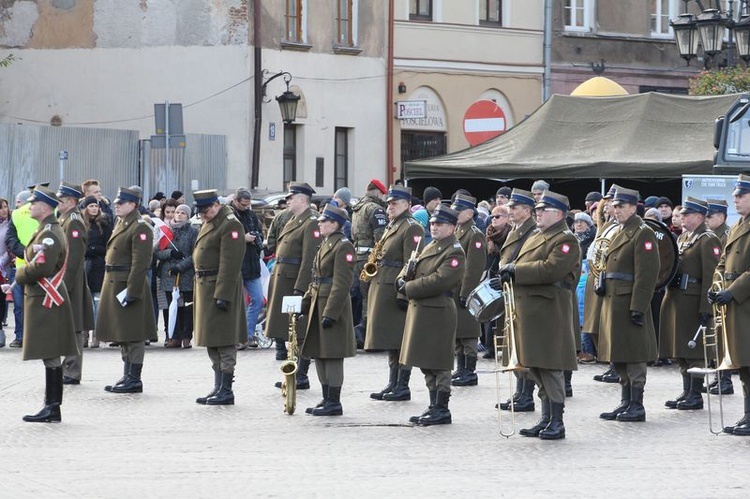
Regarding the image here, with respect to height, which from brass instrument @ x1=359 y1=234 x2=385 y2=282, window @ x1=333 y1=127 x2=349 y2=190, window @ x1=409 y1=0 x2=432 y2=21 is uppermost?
window @ x1=409 y1=0 x2=432 y2=21

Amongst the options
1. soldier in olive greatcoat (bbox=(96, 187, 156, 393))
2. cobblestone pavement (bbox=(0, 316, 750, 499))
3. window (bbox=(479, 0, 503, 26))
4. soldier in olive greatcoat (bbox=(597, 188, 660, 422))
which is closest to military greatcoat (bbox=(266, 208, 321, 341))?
cobblestone pavement (bbox=(0, 316, 750, 499))

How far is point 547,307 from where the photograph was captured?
13141mm

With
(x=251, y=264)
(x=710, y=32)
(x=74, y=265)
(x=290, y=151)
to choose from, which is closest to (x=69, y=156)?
(x=290, y=151)

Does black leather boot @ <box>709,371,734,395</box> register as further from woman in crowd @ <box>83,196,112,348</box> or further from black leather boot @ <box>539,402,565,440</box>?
woman in crowd @ <box>83,196,112,348</box>

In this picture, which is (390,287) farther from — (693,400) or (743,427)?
(743,427)

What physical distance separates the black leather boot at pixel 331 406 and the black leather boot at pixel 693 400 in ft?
9.92

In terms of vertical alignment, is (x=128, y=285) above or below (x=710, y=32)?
below

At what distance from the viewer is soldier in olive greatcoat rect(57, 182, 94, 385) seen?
16.7 meters

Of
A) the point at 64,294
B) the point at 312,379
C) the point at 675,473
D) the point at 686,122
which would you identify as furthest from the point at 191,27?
the point at 675,473

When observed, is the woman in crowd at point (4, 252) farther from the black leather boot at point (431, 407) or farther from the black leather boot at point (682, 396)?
the black leather boot at point (682, 396)

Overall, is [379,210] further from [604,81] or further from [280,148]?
[280,148]

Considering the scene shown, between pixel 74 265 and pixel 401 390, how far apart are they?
142 inches

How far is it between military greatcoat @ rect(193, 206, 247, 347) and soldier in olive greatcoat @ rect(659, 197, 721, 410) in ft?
12.7

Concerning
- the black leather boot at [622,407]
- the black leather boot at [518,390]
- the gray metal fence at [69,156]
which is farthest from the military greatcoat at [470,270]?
the gray metal fence at [69,156]
